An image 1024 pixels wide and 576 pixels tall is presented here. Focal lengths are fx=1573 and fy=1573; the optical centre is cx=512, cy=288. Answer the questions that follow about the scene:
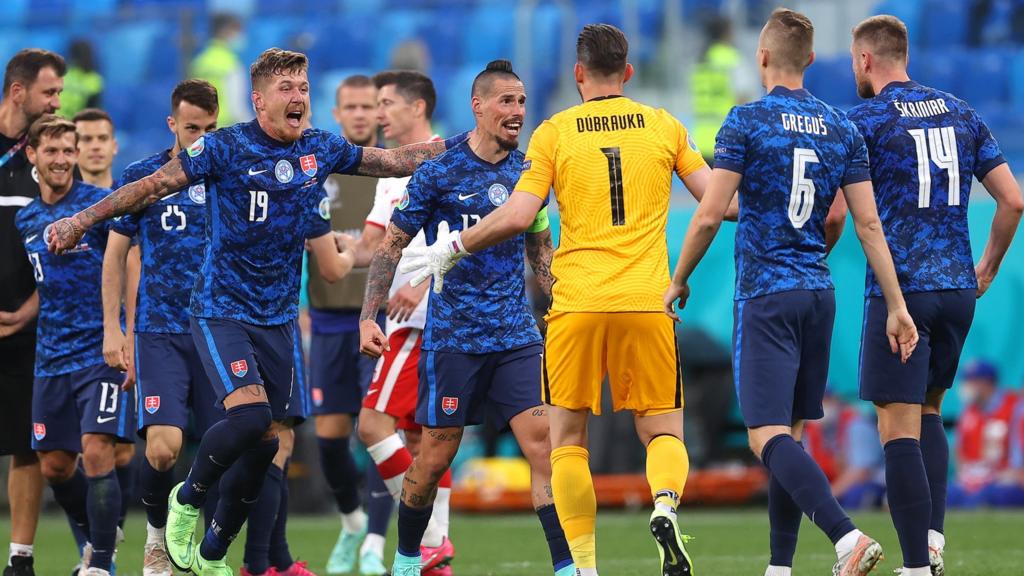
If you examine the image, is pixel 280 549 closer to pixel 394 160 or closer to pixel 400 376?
pixel 400 376

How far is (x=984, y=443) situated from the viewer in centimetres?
1495

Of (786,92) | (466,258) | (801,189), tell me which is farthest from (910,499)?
(466,258)

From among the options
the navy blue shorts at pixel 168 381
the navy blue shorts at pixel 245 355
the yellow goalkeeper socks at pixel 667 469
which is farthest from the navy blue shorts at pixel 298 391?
the yellow goalkeeper socks at pixel 667 469

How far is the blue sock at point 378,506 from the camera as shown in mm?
9477

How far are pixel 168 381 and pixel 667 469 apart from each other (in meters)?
2.95

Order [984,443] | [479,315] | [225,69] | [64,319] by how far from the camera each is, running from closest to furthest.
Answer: [479,315] → [64,319] → [984,443] → [225,69]

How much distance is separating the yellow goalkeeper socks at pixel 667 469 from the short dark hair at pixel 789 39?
1.73 metres

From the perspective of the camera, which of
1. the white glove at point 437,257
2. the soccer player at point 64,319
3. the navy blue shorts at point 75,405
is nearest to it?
the white glove at point 437,257

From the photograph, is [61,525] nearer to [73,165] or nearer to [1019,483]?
[73,165]

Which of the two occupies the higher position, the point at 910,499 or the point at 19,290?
the point at 19,290

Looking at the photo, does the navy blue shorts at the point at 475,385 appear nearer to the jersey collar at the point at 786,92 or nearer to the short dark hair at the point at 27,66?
the jersey collar at the point at 786,92

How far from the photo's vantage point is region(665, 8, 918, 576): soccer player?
6668 millimetres

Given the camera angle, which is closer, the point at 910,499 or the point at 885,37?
the point at 910,499

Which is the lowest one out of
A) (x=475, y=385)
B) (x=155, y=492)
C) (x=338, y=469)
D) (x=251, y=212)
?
(x=338, y=469)
